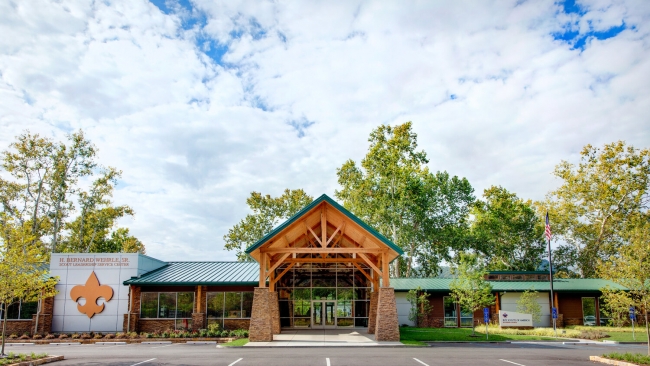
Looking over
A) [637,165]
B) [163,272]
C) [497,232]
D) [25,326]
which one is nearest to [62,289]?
[25,326]

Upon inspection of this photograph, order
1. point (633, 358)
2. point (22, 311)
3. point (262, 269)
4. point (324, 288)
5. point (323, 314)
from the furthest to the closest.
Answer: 1. point (324, 288)
2. point (323, 314)
3. point (22, 311)
4. point (262, 269)
5. point (633, 358)

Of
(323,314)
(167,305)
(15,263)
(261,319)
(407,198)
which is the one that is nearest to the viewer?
(15,263)

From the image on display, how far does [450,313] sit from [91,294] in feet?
79.8

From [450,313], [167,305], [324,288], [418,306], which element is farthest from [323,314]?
[167,305]

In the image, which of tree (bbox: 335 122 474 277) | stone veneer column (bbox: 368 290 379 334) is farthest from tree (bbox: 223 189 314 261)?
stone veneer column (bbox: 368 290 379 334)

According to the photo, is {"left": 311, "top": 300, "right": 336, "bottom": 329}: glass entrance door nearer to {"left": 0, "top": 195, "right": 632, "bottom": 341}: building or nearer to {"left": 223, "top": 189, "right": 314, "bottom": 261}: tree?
{"left": 0, "top": 195, "right": 632, "bottom": 341}: building

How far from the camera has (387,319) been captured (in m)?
23.3

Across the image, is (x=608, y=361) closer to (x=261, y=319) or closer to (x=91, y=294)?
(x=261, y=319)

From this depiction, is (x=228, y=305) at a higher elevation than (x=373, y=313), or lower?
higher

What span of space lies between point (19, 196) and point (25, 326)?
15.5 m

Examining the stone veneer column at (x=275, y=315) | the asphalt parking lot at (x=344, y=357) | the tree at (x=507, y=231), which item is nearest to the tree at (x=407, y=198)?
the tree at (x=507, y=231)

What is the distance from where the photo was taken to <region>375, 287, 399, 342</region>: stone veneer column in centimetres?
2319

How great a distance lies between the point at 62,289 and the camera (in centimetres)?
3055

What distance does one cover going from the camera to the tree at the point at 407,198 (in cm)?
4434
